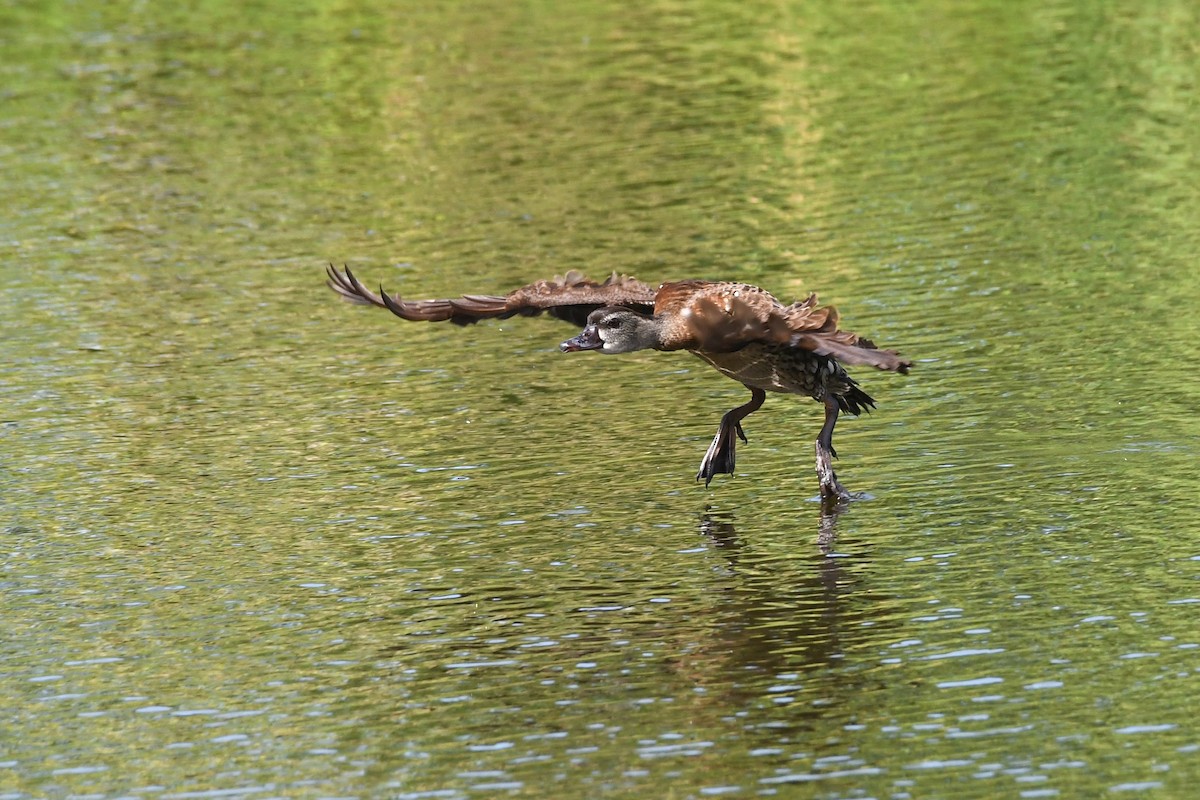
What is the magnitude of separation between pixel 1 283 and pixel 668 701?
13391 millimetres

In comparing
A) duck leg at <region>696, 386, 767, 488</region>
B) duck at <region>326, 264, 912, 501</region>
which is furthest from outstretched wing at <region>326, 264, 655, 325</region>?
duck leg at <region>696, 386, 767, 488</region>

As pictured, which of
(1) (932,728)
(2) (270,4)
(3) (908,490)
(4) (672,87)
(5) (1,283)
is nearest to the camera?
(1) (932,728)

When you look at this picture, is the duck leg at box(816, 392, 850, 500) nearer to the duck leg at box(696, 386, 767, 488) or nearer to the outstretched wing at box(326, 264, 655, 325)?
the duck leg at box(696, 386, 767, 488)

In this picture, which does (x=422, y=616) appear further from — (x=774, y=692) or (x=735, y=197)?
(x=735, y=197)

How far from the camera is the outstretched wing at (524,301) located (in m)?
13.5

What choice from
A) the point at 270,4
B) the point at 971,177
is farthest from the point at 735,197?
the point at 270,4

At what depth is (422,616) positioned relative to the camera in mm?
11992

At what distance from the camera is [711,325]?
43.4 feet

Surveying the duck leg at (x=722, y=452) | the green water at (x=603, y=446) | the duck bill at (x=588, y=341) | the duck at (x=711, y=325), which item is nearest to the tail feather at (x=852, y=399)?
the duck at (x=711, y=325)

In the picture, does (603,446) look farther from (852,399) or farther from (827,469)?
(827,469)

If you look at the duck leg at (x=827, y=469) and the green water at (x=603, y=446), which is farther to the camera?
the duck leg at (x=827, y=469)

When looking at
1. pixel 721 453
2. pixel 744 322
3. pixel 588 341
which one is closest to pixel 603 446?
pixel 721 453

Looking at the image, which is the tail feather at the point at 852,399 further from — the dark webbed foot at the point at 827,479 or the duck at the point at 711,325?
the dark webbed foot at the point at 827,479

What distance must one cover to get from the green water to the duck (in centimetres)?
53
